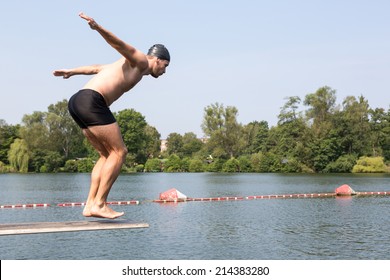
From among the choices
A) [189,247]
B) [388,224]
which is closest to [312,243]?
[189,247]

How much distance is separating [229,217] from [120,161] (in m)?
30.7

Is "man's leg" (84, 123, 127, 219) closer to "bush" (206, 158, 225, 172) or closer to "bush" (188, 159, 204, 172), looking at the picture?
"bush" (206, 158, 225, 172)

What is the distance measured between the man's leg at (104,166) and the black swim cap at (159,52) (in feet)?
3.39

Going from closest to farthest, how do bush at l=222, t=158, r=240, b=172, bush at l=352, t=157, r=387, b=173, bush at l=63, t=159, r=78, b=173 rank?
1. bush at l=352, t=157, r=387, b=173
2. bush at l=222, t=158, r=240, b=172
3. bush at l=63, t=159, r=78, b=173

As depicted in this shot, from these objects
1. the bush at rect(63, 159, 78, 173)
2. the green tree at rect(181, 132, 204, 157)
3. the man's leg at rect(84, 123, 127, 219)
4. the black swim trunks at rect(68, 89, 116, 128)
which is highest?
the green tree at rect(181, 132, 204, 157)

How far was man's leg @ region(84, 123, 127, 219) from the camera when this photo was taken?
6965 millimetres

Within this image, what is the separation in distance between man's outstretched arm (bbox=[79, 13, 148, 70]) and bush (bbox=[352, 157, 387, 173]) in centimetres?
10646

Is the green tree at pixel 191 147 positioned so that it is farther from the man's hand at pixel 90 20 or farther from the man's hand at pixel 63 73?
the man's hand at pixel 90 20

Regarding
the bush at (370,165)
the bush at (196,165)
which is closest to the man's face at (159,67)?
the bush at (370,165)

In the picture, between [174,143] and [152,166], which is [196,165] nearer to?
[152,166]

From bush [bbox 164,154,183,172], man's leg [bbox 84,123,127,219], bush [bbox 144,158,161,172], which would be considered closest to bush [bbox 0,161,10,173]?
bush [bbox 144,158,161,172]

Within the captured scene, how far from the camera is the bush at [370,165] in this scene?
107 m

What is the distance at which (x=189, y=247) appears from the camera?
25.4 m

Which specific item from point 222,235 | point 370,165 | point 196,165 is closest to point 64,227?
point 222,235
